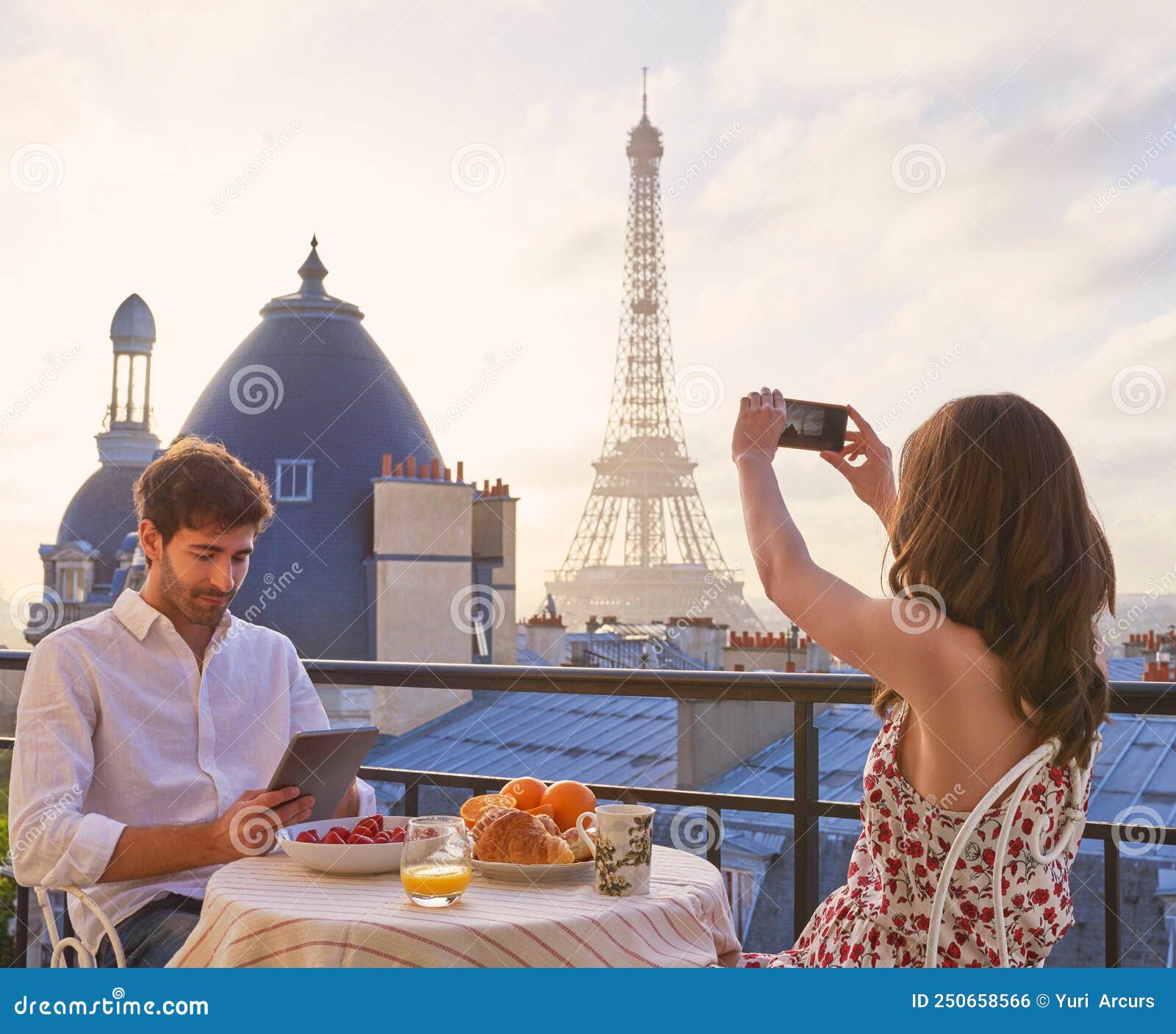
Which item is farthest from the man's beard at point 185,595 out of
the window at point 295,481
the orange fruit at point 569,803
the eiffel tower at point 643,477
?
the eiffel tower at point 643,477

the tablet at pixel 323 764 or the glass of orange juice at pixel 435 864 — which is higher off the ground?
the tablet at pixel 323 764

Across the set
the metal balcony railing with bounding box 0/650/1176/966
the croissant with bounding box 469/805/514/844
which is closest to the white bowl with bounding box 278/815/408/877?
the croissant with bounding box 469/805/514/844

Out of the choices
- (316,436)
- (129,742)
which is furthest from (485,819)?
(316,436)

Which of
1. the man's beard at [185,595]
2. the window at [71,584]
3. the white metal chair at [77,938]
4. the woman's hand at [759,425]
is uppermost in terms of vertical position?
the window at [71,584]

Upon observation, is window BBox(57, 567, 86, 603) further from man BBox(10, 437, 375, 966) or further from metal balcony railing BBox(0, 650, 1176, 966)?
man BBox(10, 437, 375, 966)

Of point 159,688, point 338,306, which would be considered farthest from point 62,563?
point 159,688

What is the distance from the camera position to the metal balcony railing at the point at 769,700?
2430mm

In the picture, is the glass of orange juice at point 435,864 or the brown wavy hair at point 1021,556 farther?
the glass of orange juice at point 435,864

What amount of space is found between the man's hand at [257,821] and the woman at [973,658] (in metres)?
1.00

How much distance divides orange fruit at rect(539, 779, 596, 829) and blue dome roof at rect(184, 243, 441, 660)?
65.8ft

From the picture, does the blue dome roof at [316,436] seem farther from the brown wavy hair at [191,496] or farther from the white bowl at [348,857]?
the white bowl at [348,857]

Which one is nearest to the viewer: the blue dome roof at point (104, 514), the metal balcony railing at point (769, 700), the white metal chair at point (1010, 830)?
the white metal chair at point (1010, 830)

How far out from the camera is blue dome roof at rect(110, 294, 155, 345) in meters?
27.0

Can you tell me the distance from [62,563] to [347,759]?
91.0ft
